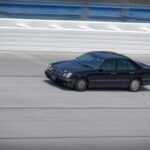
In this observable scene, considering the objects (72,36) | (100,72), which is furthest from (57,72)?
(72,36)

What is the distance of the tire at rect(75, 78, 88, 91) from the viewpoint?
20.8 m

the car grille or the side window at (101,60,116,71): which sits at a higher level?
the side window at (101,60,116,71)

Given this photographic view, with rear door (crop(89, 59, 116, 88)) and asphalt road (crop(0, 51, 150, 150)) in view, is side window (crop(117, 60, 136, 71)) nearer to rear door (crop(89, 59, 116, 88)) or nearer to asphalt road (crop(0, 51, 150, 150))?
rear door (crop(89, 59, 116, 88))

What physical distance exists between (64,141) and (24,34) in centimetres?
1322

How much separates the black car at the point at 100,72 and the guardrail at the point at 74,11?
6.34 meters

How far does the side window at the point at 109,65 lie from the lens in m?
21.7

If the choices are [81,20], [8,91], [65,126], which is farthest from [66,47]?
[65,126]

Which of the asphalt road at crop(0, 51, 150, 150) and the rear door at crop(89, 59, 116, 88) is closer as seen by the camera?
the asphalt road at crop(0, 51, 150, 150)

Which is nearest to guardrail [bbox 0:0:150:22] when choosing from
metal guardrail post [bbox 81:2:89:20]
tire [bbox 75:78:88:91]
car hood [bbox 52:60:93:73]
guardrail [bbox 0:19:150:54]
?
metal guardrail post [bbox 81:2:89:20]

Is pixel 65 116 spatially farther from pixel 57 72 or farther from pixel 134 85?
pixel 134 85

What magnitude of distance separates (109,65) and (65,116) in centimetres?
512

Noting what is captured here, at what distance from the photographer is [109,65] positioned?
21.9m

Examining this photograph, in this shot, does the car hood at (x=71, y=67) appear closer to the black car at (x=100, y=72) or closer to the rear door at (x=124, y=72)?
the black car at (x=100, y=72)

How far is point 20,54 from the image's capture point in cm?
2697
